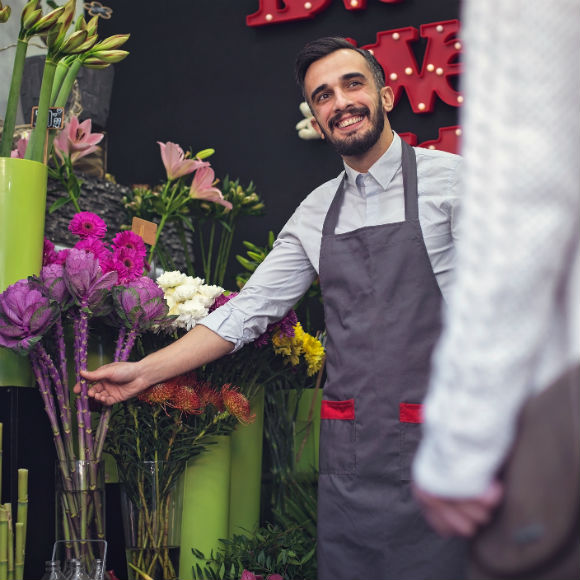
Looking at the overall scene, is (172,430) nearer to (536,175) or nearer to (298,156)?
(536,175)

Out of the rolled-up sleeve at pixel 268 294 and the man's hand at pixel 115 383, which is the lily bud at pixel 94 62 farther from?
the man's hand at pixel 115 383

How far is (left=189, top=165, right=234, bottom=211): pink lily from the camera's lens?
2230mm

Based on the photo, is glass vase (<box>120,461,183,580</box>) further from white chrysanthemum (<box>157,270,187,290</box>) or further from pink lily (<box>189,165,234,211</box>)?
pink lily (<box>189,165,234,211</box>)

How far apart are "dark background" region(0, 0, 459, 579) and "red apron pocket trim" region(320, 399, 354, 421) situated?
1872 mm

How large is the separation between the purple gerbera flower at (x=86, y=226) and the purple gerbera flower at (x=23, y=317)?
0.89 feet

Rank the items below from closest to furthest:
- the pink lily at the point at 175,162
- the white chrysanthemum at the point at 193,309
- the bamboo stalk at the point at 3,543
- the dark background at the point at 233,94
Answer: the bamboo stalk at the point at 3,543 → the white chrysanthemum at the point at 193,309 → the pink lily at the point at 175,162 → the dark background at the point at 233,94

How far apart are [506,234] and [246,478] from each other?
1.55 meters

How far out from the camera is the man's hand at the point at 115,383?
1.63 meters

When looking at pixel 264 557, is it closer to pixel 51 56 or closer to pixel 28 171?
pixel 28 171

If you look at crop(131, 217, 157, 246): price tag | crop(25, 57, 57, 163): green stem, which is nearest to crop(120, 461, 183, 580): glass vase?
crop(131, 217, 157, 246): price tag

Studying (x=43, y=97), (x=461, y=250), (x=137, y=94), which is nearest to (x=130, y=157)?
(x=137, y=94)

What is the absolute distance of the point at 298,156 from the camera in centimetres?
357

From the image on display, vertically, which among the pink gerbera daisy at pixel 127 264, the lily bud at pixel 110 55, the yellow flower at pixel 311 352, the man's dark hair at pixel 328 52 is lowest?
the yellow flower at pixel 311 352

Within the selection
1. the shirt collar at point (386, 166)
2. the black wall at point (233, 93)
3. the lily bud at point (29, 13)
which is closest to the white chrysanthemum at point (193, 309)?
the shirt collar at point (386, 166)
